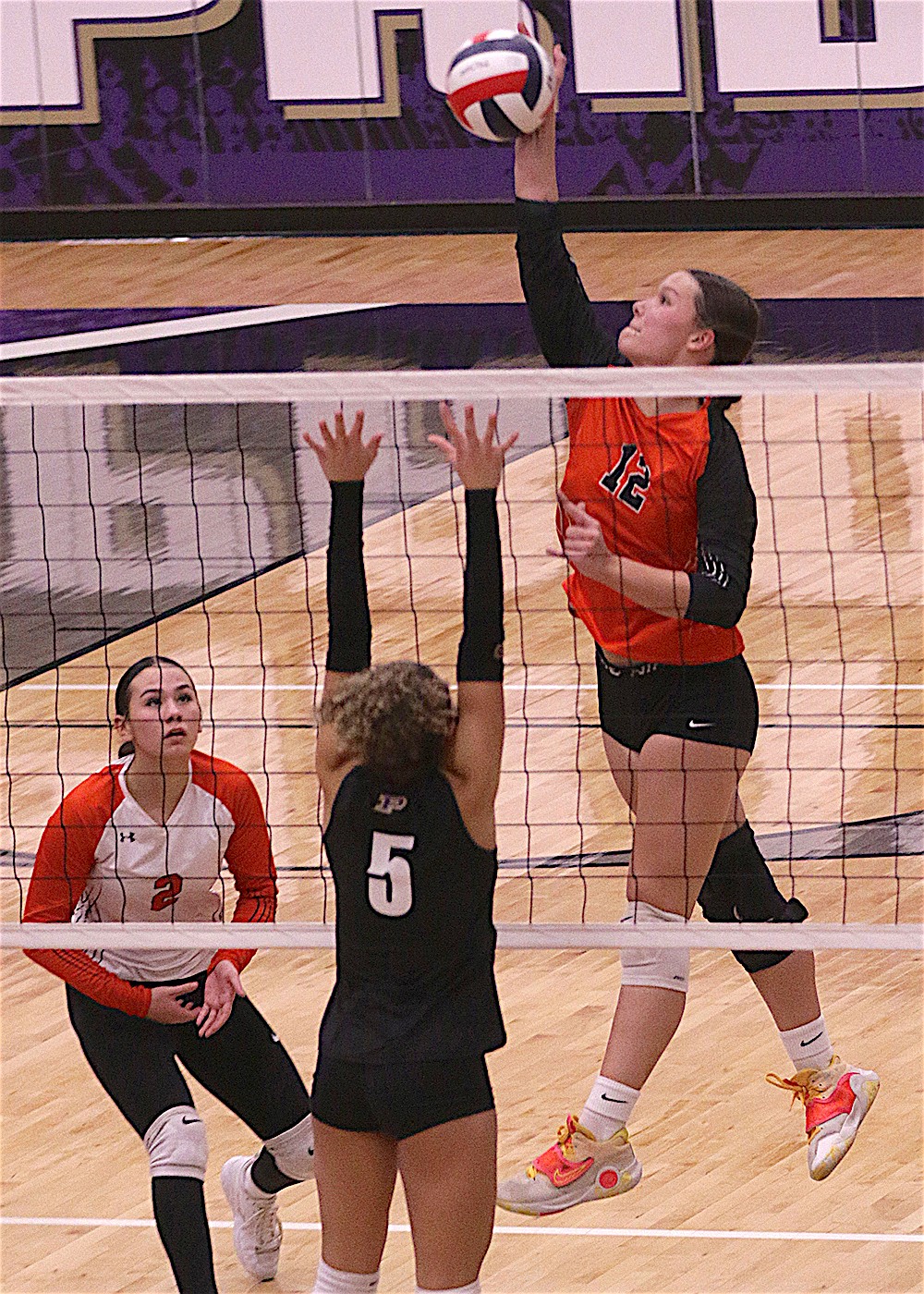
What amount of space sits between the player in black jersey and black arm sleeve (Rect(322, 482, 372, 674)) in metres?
0.15

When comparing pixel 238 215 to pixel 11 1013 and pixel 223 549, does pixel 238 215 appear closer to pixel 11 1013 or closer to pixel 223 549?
pixel 223 549

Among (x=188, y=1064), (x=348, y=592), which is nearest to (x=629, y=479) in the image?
(x=348, y=592)

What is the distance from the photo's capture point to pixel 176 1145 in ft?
14.9

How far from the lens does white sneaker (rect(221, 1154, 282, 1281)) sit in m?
4.98

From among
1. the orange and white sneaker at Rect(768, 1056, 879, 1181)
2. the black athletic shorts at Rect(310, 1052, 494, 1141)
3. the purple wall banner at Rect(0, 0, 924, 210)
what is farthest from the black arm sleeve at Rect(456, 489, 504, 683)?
the purple wall banner at Rect(0, 0, 924, 210)

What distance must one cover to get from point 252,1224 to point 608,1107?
38.0 inches

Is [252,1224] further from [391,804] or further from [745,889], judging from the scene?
[391,804]

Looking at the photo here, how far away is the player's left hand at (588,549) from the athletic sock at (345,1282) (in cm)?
152

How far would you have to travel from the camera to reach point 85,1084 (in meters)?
5.89

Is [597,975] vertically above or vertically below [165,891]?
below

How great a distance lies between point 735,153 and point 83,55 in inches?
197

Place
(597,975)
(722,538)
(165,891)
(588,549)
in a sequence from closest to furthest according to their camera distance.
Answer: (588,549) < (722,538) < (165,891) < (597,975)

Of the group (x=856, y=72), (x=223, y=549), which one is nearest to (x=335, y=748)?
(x=223, y=549)

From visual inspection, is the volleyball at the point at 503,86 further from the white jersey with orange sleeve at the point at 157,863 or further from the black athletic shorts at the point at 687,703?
the white jersey with orange sleeve at the point at 157,863
